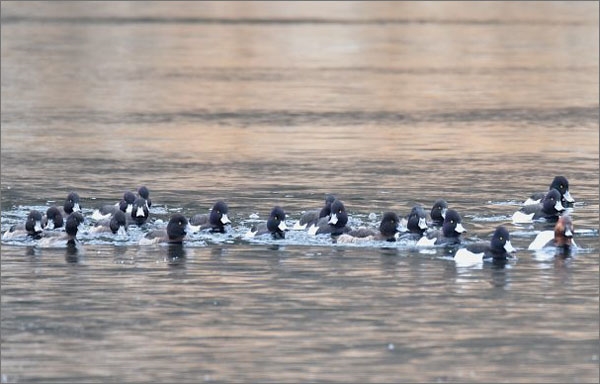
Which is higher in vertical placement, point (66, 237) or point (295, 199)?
point (295, 199)

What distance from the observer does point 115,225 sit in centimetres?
2731

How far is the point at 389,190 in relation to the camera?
3306 cm

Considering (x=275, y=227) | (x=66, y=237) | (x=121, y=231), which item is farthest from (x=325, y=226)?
(x=66, y=237)

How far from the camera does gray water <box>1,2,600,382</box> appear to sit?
1927cm

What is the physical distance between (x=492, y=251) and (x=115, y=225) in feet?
19.2

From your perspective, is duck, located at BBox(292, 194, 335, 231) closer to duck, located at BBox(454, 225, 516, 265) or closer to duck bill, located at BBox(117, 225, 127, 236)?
duck bill, located at BBox(117, 225, 127, 236)

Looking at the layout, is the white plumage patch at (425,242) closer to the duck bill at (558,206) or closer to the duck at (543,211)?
the duck at (543,211)

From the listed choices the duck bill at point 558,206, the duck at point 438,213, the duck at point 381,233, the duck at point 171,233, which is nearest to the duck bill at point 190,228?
the duck at point 171,233

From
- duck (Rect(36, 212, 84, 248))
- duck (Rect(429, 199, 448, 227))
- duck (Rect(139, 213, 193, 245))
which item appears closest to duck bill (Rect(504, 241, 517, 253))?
duck (Rect(429, 199, 448, 227))

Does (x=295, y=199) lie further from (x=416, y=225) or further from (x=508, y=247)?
(x=508, y=247)

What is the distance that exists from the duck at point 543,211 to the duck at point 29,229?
750 centimetres

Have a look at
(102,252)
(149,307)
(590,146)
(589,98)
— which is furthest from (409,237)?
(589,98)

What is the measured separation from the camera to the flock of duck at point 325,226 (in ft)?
84.4

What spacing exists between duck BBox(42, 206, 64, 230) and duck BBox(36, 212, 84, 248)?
2.92 ft
